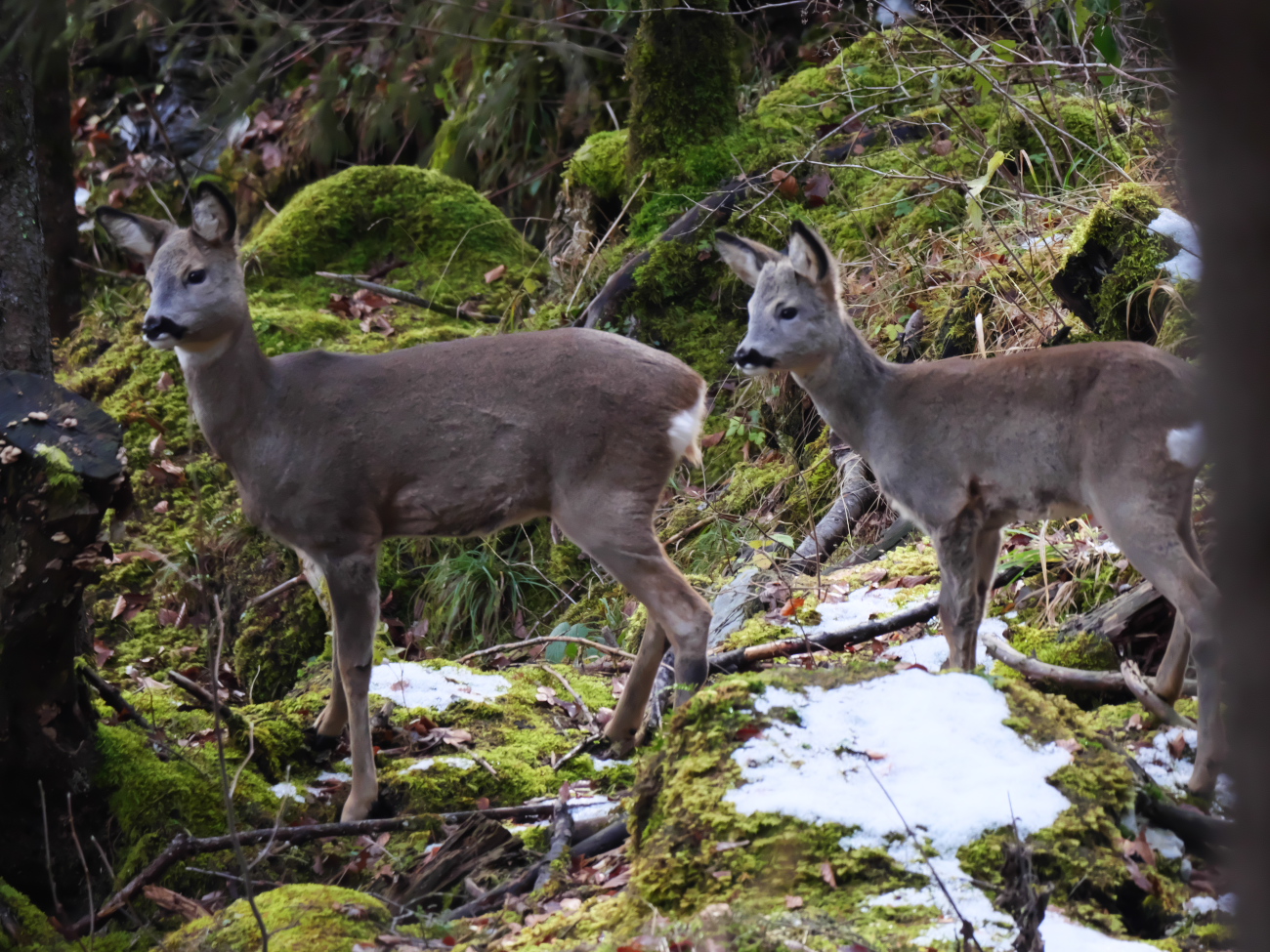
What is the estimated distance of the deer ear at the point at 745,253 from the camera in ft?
16.8

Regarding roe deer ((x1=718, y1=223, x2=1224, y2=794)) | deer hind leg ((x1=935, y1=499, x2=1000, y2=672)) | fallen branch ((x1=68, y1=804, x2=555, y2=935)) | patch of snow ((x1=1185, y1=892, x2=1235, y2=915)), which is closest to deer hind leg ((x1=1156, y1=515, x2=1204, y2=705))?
roe deer ((x1=718, y1=223, x2=1224, y2=794))

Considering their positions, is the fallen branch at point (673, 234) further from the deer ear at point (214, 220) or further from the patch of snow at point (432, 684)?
the deer ear at point (214, 220)

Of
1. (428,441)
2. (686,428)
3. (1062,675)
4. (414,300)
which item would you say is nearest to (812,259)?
(686,428)

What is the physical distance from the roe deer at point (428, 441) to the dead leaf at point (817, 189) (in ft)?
12.8

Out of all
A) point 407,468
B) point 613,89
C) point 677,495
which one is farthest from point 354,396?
point 613,89

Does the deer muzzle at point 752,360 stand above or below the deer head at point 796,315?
below

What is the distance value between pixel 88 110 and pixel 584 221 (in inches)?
309

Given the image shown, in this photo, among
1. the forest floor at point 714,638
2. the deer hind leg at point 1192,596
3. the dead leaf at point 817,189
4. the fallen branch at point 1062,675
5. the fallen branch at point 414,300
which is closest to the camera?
the forest floor at point 714,638

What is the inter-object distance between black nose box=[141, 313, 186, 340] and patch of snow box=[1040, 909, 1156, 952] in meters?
4.07

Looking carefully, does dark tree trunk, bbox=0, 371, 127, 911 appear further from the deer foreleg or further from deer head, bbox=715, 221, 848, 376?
deer head, bbox=715, 221, 848, 376

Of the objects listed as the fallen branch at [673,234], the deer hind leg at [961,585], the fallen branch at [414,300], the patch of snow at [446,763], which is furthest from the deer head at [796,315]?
the fallen branch at [414,300]

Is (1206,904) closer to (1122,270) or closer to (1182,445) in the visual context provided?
(1182,445)

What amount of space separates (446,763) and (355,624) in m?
0.72

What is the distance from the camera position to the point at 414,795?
15.9 ft
